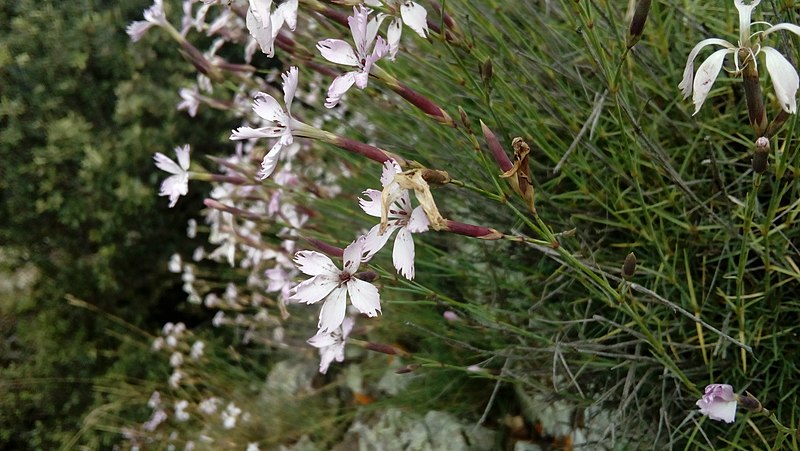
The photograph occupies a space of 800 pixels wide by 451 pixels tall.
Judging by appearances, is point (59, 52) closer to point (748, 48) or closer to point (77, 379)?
point (77, 379)

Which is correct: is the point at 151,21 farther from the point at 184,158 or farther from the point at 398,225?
the point at 398,225

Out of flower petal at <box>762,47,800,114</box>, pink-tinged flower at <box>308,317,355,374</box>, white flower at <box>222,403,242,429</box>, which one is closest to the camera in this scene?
flower petal at <box>762,47,800,114</box>

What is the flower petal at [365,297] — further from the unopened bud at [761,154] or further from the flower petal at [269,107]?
the unopened bud at [761,154]

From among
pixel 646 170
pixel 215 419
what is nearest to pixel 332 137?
pixel 646 170

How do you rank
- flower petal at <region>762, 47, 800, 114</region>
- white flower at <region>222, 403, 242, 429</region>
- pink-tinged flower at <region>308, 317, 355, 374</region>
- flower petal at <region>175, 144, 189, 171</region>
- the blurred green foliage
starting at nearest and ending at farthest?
flower petal at <region>762, 47, 800, 114</region>, pink-tinged flower at <region>308, 317, 355, 374</region>, flower petal at <region>175, 144, 189, 171</region>, white flower at <region>222, 403, 242, 429</region>, the blurred green foliage

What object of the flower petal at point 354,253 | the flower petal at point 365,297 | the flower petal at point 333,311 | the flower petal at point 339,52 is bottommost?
the flower petal at point 333,311

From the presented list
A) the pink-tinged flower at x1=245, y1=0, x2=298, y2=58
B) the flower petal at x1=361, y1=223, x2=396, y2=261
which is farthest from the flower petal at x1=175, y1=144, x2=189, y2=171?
the flower petal at x1=361, y1=223, x2=396, y2=261

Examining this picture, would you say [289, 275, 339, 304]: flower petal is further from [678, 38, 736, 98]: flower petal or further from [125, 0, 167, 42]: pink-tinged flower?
[125, 0, 167, 42]: pink-tinged flower

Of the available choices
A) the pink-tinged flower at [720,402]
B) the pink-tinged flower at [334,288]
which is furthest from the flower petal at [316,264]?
the pink-tinged flower at [720,402]
